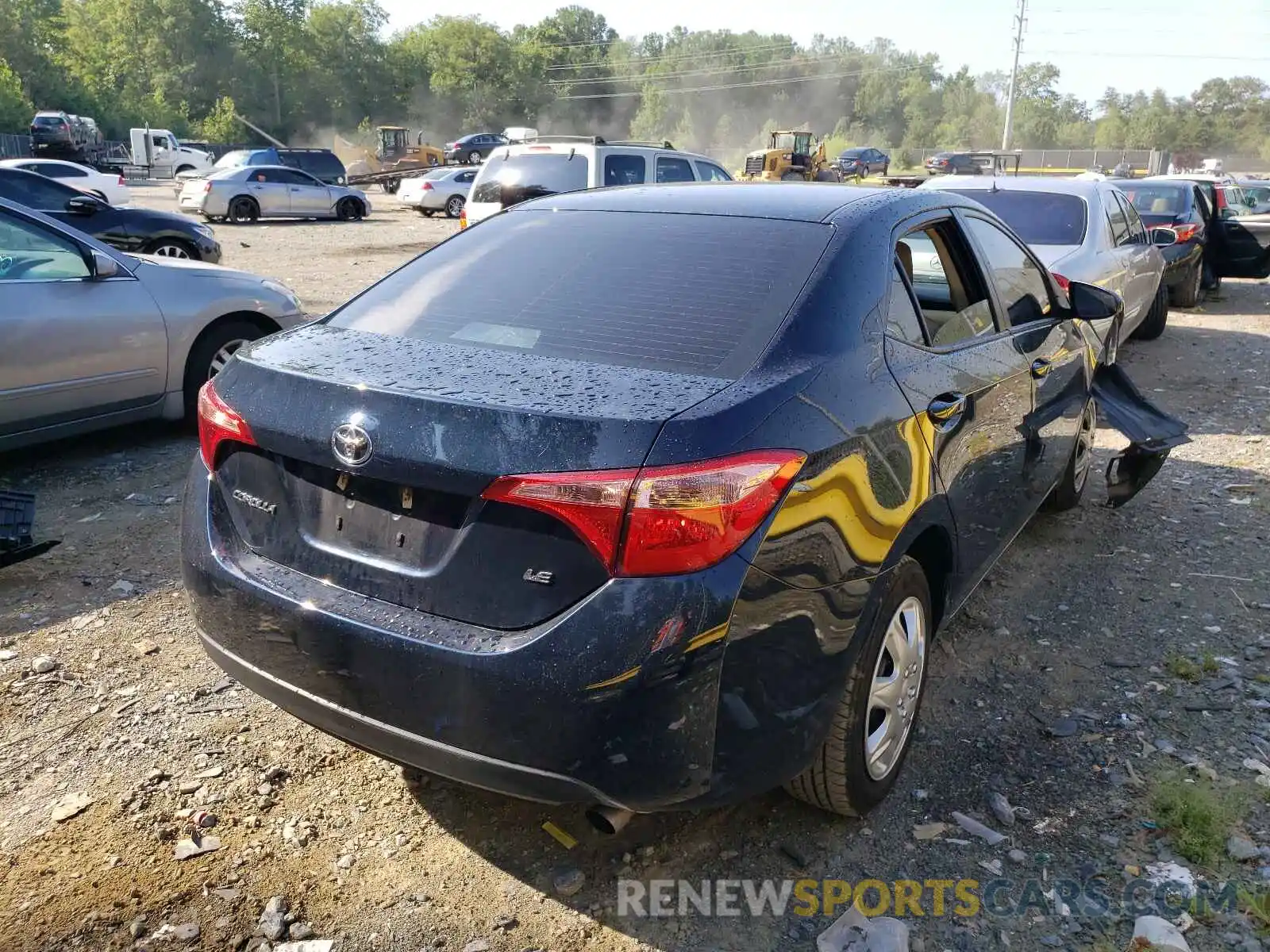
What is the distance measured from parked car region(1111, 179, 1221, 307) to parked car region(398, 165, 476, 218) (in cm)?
1936

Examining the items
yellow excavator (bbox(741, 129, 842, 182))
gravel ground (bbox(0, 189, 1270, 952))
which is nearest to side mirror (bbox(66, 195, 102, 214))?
gravel ground (bbox(0, 189, 1270, 952))

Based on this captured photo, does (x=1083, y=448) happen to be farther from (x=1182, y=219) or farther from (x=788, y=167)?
(x=788, y=167)

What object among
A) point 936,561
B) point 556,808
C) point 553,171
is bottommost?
point 556,808

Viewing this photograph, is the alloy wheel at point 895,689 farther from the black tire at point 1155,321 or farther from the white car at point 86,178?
the white car at point 86,178

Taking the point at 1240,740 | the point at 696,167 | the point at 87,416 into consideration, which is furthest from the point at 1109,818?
the point at 696,167

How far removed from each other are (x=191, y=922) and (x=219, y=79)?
322ft

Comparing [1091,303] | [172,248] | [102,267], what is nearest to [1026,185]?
[1091,303]

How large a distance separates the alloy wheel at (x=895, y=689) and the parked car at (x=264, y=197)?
25.0 m

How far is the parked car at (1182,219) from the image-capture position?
39.2 feet

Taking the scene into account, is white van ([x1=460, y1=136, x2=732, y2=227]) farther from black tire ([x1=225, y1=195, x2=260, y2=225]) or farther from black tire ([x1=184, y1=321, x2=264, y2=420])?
black tire ([x1=225, y1=195, x2=260, y2=225])

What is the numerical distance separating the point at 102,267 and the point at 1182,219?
1196cm

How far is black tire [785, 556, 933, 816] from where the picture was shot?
2.50 m

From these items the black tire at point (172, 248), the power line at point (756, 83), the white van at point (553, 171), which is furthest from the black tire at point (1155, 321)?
the power line at point (756, 83)

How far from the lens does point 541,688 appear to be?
2.06 m
